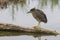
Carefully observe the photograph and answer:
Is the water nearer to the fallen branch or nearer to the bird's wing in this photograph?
the fallen branch

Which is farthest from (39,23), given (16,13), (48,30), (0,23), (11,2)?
(11,2)

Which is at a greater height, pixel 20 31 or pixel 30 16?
pixel 30 16

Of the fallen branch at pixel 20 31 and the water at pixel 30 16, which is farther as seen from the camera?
the fallen branch at pixel 20 31

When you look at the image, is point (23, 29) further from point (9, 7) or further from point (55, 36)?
point (9, 7)

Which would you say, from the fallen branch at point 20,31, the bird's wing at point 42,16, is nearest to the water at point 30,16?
the fallen branch at point 20,31

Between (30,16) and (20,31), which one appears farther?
(30,16)

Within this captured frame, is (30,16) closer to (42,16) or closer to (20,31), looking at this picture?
(42,16)

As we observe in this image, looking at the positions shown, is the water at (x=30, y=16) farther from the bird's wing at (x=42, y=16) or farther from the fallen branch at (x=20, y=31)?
the bird's wing at (x=42, y=16)

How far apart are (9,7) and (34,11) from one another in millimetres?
2228

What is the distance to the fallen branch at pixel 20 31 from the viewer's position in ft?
26.7

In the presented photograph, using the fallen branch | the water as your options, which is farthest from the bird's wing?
the water

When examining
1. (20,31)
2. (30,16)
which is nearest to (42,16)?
(20,31)

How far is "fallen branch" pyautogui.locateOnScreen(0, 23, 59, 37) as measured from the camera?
8.12 m

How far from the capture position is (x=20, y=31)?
8.23 metres
